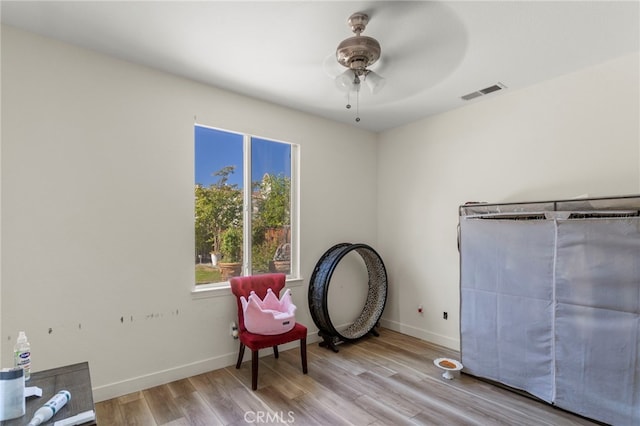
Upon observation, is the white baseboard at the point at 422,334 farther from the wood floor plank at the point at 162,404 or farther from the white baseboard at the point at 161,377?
the wood floor plank at the point at 162,404

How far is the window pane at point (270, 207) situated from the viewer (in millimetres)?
3471

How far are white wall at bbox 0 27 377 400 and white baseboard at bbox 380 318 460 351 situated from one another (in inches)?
83.6

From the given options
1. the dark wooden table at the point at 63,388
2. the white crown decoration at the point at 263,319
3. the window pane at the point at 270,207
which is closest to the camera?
the dark wooden table at the point at 63,388

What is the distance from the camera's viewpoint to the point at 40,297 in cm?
225

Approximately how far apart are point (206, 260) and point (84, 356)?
115cm

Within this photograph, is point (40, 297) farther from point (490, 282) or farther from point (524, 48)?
point (524, 48)

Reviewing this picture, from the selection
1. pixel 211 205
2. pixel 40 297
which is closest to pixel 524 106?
pixel 211 205

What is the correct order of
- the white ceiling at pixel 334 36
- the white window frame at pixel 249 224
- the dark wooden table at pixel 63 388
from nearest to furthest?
the dark wooden table at pixel 63 388, the white ceiling at pixel 334 36, the white window frame at pixel 249 224

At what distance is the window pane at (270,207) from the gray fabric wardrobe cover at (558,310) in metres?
1.92

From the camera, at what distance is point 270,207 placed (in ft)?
11.8

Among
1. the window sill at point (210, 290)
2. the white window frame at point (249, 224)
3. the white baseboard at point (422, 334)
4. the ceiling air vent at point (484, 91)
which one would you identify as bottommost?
the white baseboard at point (422, 334)

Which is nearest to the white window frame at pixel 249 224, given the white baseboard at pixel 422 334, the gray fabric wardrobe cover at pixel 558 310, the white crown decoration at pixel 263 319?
the white crown decoration at pixel 263 319

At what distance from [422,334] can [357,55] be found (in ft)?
10.6

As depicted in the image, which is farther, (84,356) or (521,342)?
(521,342)
